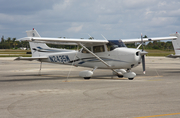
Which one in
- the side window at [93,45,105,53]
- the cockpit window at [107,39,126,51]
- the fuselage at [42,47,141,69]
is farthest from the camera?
the side window at [93,45,105,53]

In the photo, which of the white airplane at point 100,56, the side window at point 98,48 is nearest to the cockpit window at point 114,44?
the white airplane at point 100,56

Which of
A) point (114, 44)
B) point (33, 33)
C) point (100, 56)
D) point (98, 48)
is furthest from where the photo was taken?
point (33, 33)

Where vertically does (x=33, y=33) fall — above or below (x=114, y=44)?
above

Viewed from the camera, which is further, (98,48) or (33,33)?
(33,33)

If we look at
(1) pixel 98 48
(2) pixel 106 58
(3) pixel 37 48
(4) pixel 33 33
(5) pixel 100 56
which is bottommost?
(2) pixel 106 58

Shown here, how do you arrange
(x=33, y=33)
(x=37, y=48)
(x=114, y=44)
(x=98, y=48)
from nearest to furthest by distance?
(x=114, y=44) < (x=98, y=48) < (x=33, y=33) < (x=37, y=48)

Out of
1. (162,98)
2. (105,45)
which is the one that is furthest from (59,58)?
(162,98)

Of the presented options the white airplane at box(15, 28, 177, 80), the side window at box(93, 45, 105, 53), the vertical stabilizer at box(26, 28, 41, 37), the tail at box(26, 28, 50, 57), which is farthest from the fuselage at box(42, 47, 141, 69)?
the vertical stabilizer at box(26, 28, 41, 37)

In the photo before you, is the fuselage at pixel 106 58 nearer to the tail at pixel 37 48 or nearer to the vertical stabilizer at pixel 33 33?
the tail at pixel 37 48

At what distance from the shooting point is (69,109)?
6414mm

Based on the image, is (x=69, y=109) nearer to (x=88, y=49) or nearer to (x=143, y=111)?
(x=143, y=111)

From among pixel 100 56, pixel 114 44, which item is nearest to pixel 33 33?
pixel 100 56

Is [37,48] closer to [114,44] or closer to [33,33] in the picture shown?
[33,33]

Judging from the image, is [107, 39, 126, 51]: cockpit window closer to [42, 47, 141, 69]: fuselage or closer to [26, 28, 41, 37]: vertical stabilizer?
[42, 47, 141, 69]: fuselage
